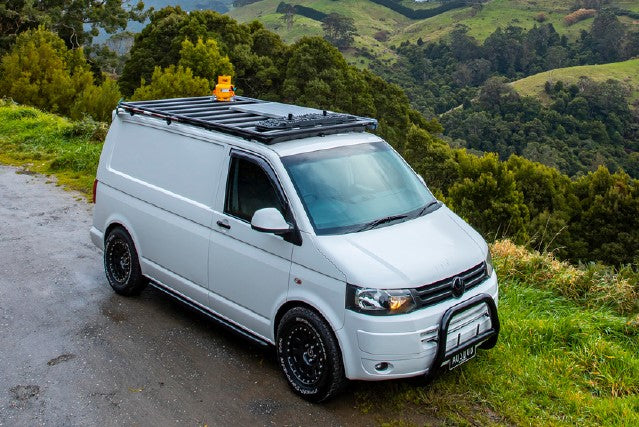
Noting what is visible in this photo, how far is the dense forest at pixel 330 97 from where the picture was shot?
20.8 m

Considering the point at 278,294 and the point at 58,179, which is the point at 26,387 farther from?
the point at 58,179

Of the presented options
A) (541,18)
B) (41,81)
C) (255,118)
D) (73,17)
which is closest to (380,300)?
(255,118)

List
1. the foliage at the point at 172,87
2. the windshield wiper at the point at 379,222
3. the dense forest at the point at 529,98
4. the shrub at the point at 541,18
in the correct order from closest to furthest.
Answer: the windshield wiper at the point at 379,222, the foliage at the point at 172,87, the dense forest at the point at 529,98, the shrub at the point at 541,18

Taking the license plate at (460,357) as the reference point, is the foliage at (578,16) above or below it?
below

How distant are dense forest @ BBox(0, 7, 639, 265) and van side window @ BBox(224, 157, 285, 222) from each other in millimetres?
8881

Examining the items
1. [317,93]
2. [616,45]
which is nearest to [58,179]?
[317,93]

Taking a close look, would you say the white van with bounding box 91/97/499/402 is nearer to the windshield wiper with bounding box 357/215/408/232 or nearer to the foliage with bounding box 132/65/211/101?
the windshield wiper with bounding box 357/215/408/232

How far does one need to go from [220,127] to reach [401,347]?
246 cm

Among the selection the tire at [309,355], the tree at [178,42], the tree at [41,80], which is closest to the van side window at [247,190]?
the tire at [309,355]

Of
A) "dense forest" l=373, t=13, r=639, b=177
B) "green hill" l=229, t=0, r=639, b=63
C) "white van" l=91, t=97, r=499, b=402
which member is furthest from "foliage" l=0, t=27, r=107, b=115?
"green hill" l=229, t=0, r=639, b=63

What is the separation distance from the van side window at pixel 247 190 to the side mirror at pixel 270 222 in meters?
0.27

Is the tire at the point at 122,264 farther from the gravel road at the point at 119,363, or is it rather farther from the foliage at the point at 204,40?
the foliage at the point at 204,40

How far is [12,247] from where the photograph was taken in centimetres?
810

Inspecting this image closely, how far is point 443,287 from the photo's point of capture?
457cm
